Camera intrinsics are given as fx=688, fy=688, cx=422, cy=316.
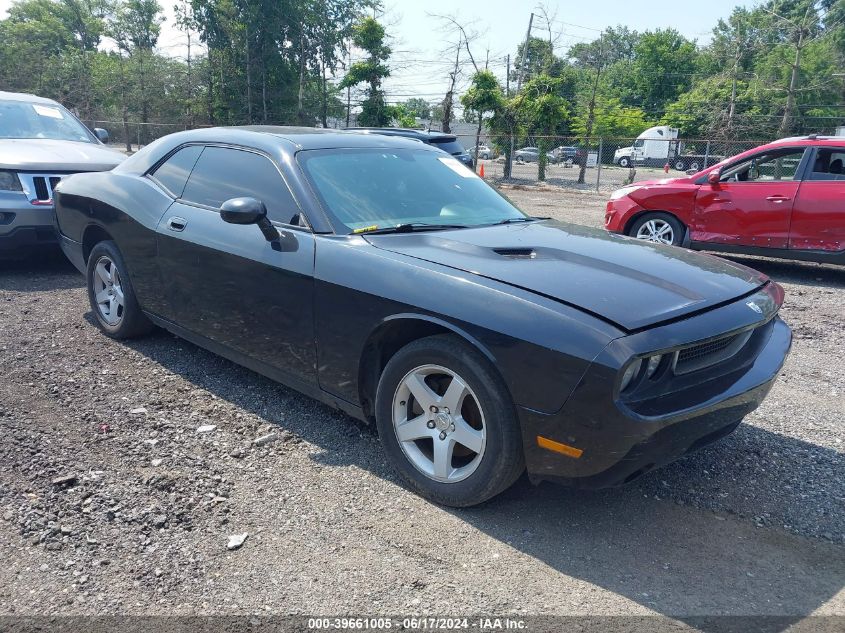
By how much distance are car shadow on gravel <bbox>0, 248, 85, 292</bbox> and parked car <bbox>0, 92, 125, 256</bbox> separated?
0.96 feet

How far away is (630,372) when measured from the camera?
2564mm

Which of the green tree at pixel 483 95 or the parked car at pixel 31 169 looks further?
the green tree at pixel 483 95

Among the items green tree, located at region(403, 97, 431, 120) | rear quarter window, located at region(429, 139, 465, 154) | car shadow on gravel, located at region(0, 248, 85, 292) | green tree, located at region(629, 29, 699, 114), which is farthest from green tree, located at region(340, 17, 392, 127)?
green tree, located at region(629, 29, 699, 114)

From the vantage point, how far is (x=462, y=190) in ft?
14.0

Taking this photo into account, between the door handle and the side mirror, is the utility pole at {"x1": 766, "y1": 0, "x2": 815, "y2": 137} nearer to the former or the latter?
the door handle

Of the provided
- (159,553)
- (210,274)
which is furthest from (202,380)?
(159,553)

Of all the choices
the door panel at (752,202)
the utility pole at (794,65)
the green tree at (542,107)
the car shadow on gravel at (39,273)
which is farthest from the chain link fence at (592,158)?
the car shadow on gravel at (39,273)

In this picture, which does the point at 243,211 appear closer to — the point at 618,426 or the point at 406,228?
the point at 406,228

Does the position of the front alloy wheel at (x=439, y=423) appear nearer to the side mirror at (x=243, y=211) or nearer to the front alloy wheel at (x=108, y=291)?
the side mirror at (x=243, y=211)

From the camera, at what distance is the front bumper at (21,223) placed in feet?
22.0

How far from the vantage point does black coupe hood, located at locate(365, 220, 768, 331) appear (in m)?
2.77

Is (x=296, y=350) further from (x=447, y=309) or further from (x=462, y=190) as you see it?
(x=462, y=190)

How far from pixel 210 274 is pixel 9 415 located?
4.41ft

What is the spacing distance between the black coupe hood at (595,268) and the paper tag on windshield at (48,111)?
6960 mm
